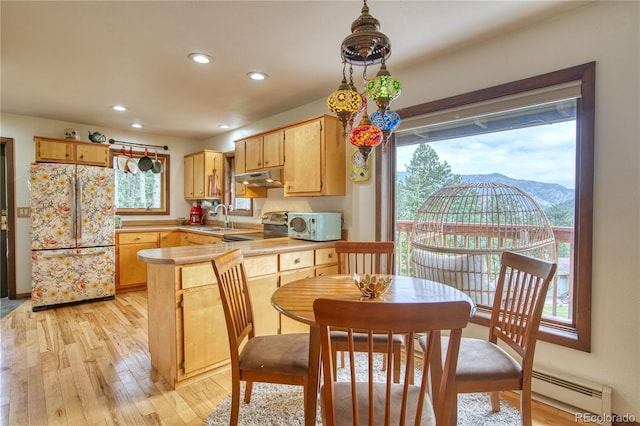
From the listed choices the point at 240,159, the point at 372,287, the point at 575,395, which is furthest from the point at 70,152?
the point at 575,395

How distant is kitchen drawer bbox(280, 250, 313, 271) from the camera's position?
282 centimetres

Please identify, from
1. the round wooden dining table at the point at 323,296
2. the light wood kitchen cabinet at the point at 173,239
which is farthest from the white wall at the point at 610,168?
the light wood kitchen cabinet at the point at 173,239

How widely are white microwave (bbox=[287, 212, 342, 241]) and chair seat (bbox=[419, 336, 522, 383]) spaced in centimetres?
166

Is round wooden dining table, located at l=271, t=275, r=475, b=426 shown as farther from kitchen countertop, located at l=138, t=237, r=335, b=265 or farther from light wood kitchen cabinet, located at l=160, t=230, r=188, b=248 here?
light wood kitchen cabinet, located at l=160, t=230, r=188, b=248

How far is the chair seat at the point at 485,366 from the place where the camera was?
1460 mm

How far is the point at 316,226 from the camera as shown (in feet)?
10.1

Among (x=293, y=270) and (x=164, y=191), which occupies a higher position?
(x=164, y=191)

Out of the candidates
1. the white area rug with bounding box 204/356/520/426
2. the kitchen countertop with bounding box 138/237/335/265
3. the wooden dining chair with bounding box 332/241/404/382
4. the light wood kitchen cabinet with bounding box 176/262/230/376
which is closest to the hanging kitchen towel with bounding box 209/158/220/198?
the kitchen countertop with bounding box 138/237/335/265

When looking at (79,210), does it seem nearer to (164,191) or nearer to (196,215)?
(164,191)

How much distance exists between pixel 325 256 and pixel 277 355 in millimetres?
1556

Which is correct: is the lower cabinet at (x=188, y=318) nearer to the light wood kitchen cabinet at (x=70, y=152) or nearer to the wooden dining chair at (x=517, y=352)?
the wooden dining chair at (x=517, y=352)

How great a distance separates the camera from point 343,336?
1.86m

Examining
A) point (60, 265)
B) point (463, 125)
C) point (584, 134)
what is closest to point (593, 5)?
point (584, 134)

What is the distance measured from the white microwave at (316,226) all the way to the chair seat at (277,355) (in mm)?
1383
